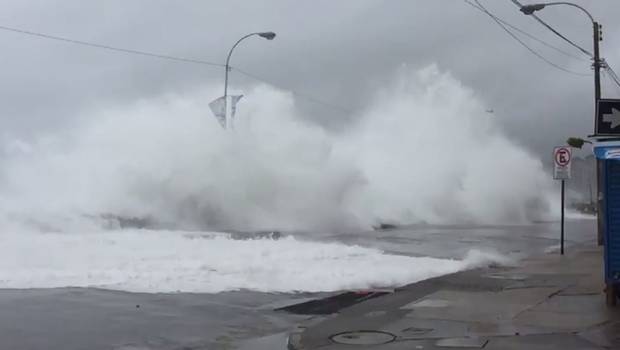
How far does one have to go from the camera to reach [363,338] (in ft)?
26.6

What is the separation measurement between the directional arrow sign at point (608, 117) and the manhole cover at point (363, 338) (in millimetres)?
3872

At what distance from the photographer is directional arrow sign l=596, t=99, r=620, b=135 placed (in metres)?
9.22

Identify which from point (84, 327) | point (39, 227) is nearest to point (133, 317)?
point (84, 327)

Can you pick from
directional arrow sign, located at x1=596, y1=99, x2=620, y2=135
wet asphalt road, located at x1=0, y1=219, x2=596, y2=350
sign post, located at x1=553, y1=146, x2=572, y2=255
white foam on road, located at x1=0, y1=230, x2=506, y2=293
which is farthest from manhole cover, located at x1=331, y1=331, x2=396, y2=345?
sign post, located at x1=553, y1=146, x2=572, y2=255

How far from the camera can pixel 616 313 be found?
9281 millimetres

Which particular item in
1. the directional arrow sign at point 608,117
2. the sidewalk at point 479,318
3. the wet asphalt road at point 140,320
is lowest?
the wet asphalt road at point 140,320

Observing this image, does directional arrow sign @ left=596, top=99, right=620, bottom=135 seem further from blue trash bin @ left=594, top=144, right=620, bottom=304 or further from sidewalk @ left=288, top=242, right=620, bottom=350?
sidewalk @ left=288, top=242, right=620, bottom=350

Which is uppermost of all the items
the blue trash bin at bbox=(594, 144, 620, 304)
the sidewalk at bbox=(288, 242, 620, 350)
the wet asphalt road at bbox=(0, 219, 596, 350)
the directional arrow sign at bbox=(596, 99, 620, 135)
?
the directional arrow sign at bbox=(596, 99, 620, 135)

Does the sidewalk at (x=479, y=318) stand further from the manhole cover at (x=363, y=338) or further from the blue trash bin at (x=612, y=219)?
the blue trash bin at (x=612, y=219)

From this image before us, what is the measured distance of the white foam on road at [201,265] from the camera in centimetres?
1258

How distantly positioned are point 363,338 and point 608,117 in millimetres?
4350

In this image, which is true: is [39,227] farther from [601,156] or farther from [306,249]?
[601,156]

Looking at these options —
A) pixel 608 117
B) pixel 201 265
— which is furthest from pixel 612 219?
pixel 201 265

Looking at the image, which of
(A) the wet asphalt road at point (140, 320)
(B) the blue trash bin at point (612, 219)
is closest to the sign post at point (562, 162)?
(B) the blue trash bin at point (612, 219)
